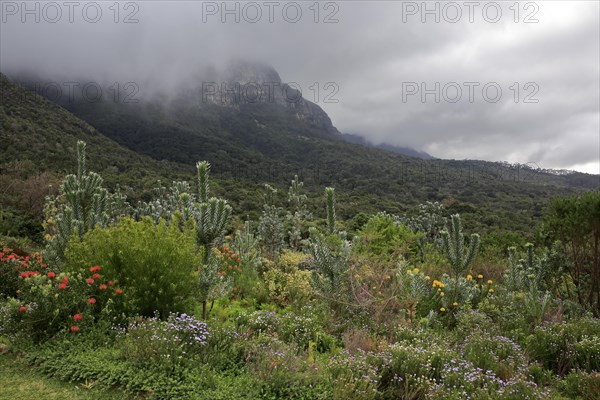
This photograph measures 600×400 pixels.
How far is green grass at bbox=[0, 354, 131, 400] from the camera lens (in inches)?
169

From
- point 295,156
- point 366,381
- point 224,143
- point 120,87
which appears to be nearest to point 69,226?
point 366,381

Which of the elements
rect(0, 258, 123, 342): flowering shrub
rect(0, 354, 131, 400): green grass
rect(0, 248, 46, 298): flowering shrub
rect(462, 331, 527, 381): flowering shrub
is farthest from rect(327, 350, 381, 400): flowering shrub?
rect(0, 248, 46, 298): flowering shrub

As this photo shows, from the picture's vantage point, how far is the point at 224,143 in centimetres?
6738

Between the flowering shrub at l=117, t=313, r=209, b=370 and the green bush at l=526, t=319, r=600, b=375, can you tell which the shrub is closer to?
the flowering shrub at l=117, t=313, r=209, b=370

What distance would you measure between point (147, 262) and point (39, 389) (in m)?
2.17

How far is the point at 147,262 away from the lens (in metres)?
6.27

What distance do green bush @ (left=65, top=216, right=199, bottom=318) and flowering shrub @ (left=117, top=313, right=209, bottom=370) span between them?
680mm

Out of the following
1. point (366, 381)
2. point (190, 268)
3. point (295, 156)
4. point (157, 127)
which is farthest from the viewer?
point (295, 156)

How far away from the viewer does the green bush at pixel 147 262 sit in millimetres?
6168

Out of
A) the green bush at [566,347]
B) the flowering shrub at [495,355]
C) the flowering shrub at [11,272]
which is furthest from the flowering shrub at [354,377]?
the flowering shrub at [11,272]

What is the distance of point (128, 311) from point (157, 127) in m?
65.4

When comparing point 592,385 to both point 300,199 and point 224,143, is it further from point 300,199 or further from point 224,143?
point 224,143

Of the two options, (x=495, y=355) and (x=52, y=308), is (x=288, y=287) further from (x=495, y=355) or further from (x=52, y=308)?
(x=52, y=308)

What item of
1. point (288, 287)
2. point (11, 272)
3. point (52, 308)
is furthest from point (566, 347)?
point (11, 272)
